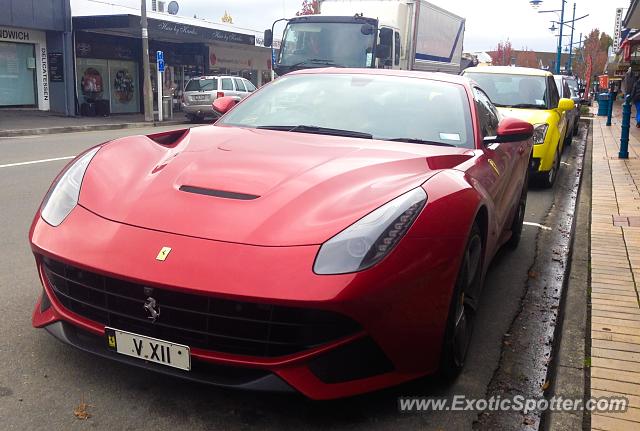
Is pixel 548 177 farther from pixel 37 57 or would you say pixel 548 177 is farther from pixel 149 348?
pixel 37 57

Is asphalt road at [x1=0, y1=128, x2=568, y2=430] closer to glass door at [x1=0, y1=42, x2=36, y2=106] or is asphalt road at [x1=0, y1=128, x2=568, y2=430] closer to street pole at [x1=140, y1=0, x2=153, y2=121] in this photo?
street pole at [x1=140, y1=0, x2=153, y2=121]

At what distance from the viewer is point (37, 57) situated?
886 inches

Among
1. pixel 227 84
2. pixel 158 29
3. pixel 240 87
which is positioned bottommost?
pixel 240 87

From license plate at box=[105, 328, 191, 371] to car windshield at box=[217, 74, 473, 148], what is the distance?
5.79 feet

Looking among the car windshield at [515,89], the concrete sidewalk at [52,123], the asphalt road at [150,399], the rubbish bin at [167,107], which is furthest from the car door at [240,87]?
the asphalt road at [150,399]

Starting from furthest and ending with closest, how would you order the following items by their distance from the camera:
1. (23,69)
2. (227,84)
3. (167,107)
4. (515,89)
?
(167,107), (227,84), (23,69), (515,89)

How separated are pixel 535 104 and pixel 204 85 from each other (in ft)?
54.3

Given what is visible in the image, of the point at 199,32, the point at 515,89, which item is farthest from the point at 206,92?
the point at 515,89

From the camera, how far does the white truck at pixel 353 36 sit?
13.2m

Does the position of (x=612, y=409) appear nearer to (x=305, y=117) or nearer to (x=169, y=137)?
(x=305, y=117)

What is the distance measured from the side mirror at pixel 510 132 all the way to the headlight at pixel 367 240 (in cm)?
151

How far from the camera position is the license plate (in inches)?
92.7

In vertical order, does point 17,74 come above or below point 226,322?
above

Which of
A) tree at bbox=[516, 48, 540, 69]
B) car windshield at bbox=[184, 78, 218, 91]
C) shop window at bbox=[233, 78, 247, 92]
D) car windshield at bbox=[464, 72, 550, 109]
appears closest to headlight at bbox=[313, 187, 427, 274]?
car windshield at bbox=[464, 72, 550, 109]
